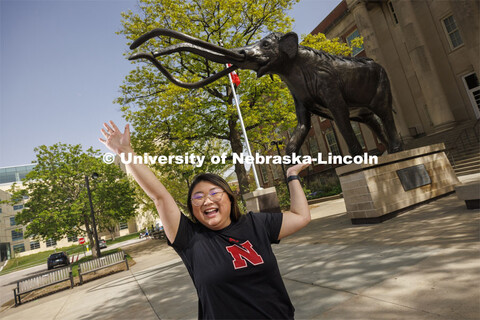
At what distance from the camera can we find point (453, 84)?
62.2ft

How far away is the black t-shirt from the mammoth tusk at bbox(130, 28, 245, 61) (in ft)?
9.99

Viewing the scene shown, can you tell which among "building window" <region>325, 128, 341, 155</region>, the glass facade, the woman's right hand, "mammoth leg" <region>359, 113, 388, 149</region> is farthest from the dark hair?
the glass facade

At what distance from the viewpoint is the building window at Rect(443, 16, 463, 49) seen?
734 inches

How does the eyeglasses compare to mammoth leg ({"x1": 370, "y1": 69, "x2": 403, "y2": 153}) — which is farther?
mammoth leg ({"x1": 370, "y1": 69, "x2": 403, "y2": 153})

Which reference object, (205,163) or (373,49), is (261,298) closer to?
(205,163)

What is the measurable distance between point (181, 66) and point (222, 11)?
3.95m

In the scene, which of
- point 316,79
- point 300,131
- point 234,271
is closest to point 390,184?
point 300,131

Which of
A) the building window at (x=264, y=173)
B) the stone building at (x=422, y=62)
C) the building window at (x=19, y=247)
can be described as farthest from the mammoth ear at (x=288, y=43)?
the building window at (x=19, y=247)

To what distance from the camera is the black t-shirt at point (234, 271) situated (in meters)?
1.59

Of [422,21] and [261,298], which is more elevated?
[422,21]

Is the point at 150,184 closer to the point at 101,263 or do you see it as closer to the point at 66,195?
the point at 101,263

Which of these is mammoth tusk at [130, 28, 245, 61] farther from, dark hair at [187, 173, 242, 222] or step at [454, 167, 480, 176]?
step at [454, 167, 480, 176]

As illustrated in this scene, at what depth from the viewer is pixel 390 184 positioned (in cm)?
718

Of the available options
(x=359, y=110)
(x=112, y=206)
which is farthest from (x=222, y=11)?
(x=112, y=206)
